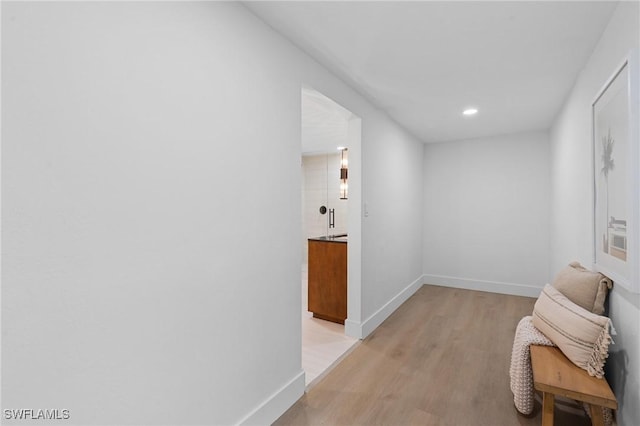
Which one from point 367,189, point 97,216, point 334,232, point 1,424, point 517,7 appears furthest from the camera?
point 334,232

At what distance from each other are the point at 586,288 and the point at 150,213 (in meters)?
2.53

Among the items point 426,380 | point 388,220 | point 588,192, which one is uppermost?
point 588,192

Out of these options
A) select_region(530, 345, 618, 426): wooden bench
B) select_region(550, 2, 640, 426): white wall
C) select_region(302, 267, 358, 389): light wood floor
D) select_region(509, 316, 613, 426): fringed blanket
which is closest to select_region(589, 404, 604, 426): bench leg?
select_region(530, 345, 618, 426): wooden bench

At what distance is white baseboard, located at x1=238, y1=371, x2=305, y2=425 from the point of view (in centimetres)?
180

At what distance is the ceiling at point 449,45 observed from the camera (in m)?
1.74

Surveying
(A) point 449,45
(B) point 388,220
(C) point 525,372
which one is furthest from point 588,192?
(B) point 388,220

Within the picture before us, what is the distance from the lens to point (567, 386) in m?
1.55

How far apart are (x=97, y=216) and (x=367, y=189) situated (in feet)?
8.36

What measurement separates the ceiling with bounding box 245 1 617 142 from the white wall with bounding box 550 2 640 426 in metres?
0.16

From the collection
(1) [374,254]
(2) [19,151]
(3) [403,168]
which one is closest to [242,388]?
(2) [19,151]

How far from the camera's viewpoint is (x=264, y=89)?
188 centimetres

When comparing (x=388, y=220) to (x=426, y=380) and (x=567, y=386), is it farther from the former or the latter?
(x=567, y=386)

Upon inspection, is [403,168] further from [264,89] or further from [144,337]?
[144,337]

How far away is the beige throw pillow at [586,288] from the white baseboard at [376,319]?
1.71m
